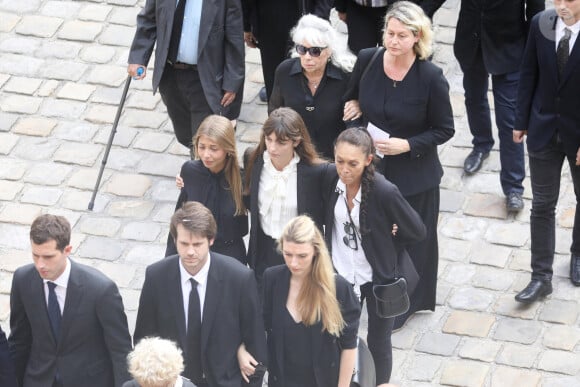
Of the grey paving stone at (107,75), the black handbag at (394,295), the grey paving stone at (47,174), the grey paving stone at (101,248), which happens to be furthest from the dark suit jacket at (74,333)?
the grey paving stone at (107,75)

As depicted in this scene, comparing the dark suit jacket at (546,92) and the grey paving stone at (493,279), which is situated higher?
the dark suit jacket at (546,92)

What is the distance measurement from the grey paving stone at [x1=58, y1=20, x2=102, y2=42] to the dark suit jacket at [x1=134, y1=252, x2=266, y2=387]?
216 inches

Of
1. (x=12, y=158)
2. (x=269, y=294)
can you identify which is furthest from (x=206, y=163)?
(x=12, y=158)

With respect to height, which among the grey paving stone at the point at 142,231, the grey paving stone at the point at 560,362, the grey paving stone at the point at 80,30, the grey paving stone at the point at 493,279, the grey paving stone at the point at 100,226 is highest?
the grey paving stone at the point at 80,30

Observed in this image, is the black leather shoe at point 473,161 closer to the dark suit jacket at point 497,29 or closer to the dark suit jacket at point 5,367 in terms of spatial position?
the dark suit jacket at point 497,29

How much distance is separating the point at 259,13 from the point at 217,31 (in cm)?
74

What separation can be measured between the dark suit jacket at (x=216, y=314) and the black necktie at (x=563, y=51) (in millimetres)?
2752

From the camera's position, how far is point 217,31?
35.4ft

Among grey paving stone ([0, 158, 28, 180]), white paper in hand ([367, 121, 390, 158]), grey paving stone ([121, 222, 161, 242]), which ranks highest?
white paper in hand ([367, 121, 390, 158])

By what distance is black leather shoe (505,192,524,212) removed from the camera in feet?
37.1

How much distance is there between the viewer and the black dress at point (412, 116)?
9.73 m

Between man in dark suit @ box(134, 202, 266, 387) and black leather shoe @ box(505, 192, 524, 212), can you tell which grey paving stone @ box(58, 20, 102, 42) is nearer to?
black leather shoe @ box(505, 192, 524, 212)

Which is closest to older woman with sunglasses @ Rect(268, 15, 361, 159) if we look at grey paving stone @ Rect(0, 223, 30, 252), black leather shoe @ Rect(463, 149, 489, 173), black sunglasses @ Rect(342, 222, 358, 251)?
black sunglasses @ Rect(342, 222, 358, 251)

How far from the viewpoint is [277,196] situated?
30.4ft
